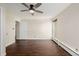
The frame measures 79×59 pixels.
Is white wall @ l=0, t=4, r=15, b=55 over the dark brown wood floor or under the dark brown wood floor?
over

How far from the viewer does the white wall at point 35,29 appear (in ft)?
30.9

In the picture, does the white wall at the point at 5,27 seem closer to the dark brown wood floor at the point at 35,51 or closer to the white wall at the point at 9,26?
the white wall at the point at 9,26

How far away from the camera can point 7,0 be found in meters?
0.98

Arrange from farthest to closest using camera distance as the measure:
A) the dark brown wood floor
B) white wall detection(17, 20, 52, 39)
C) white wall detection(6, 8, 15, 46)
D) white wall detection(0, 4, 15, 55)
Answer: white wall detection(17, 20, 52, 39)
white wall detection(6, 8, 15, 46)
the dark brown wood floor
white wall detection(0, 4, 15, 55)

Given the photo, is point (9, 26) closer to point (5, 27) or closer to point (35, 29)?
point (5, 27)

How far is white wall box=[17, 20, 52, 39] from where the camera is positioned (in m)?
9.42

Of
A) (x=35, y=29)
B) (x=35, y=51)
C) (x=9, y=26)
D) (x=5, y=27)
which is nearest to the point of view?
(x=5, y=27)

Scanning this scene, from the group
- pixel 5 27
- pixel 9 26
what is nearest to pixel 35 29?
pixel 9 26

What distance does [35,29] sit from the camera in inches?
378

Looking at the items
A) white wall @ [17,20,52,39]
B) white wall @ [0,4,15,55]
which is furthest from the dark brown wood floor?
white wall @ [17,20,52,39]

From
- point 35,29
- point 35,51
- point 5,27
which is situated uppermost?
point 5,27

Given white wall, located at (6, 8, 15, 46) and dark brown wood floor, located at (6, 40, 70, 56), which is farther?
white wall, located at (6, 8, 15, 46)

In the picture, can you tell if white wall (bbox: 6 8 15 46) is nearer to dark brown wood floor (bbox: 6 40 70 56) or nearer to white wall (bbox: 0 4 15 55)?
white wall (bbox: 0 4 15 55)

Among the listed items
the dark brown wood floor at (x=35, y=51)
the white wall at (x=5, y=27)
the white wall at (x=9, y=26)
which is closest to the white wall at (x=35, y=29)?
the white wall at (x=9, y=26)
